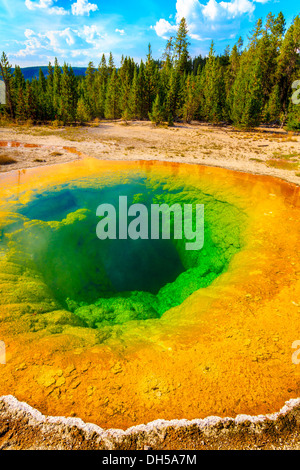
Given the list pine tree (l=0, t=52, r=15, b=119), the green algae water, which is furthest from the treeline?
the green algae water

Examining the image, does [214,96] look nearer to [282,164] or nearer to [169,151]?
[169,151]

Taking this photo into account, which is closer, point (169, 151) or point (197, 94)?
point (169, 151)

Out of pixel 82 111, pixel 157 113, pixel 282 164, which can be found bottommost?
pixel 282 164

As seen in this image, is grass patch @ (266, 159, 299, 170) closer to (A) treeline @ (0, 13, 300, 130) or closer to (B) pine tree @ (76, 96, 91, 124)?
(A) treeline @ (0, 13, 300, 130)

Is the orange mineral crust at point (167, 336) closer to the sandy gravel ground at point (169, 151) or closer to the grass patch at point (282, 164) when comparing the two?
the sandy gravel ground at point (169, 151)

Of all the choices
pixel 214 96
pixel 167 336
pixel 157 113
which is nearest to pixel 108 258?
pixel 167 336

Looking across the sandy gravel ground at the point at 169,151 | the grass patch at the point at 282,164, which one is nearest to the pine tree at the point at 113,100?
the sandy gravel ground at the point at 169,151
